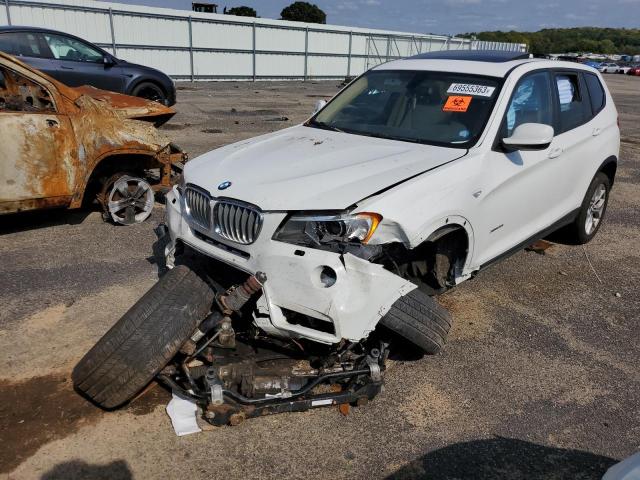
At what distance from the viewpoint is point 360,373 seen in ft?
10.1

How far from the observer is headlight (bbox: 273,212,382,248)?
291cm

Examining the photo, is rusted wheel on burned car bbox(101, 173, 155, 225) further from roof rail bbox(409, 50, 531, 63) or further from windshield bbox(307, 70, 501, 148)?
roof rail bbox(409, 50, 531, 63)

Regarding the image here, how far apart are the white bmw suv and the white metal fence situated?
61.7 ft

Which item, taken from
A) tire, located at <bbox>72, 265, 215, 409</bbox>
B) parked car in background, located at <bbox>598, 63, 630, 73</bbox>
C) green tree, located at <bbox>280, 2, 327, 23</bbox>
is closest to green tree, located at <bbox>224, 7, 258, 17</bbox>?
green tree, located at <bbox>280, 2, 327, 23</bbox>

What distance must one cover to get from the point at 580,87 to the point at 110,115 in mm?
4622

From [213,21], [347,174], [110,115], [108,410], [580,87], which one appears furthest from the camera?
[213,21]

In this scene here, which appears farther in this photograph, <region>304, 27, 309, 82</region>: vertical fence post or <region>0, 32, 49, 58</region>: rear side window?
<region>304, 27, 309, 82</region>: vertical fence post

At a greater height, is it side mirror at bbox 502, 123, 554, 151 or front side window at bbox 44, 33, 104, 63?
side mirror at bbox 502, 123, 554, 151

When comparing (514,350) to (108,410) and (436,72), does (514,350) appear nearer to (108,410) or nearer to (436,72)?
(436,72)

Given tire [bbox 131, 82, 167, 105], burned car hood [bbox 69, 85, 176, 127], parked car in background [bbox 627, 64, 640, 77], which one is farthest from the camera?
parked car in background [bbox 627, 64, 640, 77]

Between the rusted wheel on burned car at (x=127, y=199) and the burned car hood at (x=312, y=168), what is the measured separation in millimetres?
2059

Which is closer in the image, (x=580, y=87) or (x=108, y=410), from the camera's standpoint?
(x=108, y=410)

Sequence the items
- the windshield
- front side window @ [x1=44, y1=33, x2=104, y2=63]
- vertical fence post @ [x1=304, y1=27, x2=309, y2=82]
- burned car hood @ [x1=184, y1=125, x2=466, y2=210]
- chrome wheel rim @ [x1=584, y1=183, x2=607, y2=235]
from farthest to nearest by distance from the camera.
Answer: vertical fence post @ [x1=304, y1=27, x2=309, y2=82]
front side window @ [x1=44, y1=33, x2=104, y2=63]
chrome wheel rim @ [x1=584, y1=183, x2=607, y2=235]
the windshield
burned car hood @ [x1=184, y1=125, x2=466, y2=210]

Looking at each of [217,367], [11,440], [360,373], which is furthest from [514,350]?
[11,440]
